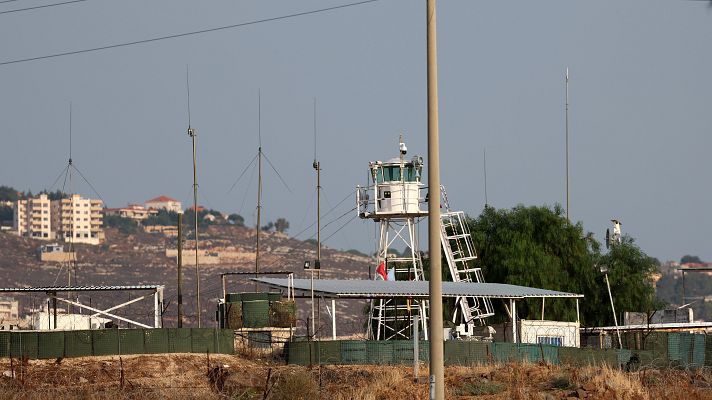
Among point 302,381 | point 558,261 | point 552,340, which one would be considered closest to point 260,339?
point 552,340

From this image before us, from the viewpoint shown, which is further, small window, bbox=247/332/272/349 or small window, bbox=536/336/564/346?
small window, bbox=536/336/564/346

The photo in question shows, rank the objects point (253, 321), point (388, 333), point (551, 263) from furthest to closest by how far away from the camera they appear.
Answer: point (551, 263) → point (388, 333) → point (253, 321)

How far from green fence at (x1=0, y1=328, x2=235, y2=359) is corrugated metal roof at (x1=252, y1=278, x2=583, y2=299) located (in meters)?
5.63

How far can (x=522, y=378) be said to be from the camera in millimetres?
38969

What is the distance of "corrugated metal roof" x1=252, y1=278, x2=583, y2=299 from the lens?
50.4m

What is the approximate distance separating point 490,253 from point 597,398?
1822 inches

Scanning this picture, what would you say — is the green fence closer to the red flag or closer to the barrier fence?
the barrier fence

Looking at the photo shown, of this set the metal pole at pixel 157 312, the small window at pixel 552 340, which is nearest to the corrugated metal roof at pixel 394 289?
the small window at pixel 552 340

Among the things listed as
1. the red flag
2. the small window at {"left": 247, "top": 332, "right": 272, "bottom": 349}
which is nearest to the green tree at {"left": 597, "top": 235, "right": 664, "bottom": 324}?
the red flag

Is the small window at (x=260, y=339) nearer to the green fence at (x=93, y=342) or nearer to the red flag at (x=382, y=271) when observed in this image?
the green fence at (x=93, y=342)

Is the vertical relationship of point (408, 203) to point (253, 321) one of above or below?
above

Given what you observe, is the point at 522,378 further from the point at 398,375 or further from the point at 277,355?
the point at 277,355

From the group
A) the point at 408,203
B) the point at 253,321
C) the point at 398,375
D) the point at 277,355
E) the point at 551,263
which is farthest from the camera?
the point at 551,263

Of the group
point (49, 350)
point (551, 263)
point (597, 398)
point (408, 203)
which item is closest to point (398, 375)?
point (597, 398)
